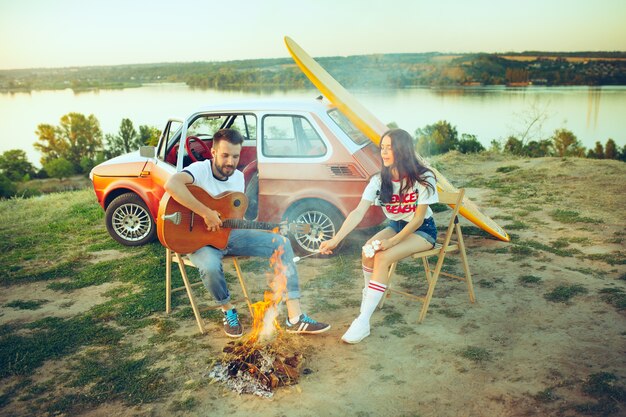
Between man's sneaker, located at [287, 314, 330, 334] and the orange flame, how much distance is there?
0.20m

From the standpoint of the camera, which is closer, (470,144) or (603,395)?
A: (603,395)

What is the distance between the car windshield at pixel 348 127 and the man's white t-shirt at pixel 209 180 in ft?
6.73

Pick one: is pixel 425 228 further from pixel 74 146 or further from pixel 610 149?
pixel 74 146

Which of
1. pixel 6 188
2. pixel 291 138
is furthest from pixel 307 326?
pixel 6 188

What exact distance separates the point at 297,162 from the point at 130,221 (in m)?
2.96

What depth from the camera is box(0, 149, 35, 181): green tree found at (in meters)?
85.6

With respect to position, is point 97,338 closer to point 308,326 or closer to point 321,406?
point 308,326

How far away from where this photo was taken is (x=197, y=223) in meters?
4.29

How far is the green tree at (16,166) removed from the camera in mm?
85625

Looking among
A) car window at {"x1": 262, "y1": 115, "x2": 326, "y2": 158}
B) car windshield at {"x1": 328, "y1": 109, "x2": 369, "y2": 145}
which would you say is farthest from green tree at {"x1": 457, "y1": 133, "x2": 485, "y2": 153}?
car window at {"x1": 262, "y1": 115, "x2": 326, "y2": 158}

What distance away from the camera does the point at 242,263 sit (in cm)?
643

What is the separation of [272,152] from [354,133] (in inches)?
44.7

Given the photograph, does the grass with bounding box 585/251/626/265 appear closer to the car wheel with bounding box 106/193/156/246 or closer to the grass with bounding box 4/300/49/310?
the car wheel with bounding box 106/193/156/246

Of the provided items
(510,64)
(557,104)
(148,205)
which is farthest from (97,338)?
(510,64)
